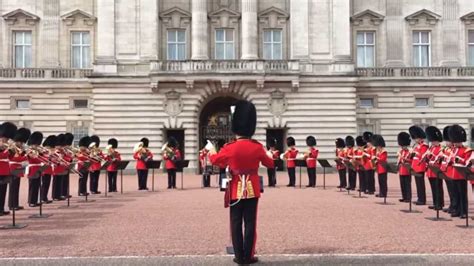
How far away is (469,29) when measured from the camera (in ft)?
116

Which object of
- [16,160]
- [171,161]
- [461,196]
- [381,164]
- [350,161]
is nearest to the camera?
[461,196]

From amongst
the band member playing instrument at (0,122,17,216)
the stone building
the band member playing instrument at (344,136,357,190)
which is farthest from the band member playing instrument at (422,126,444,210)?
the stone building

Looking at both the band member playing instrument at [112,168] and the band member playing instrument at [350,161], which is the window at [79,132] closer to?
the band member playing instrument at [112,168]

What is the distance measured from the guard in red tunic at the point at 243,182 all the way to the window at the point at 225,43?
2558cm

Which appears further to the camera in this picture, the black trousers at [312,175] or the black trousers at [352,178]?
the black trousers at [312,175]

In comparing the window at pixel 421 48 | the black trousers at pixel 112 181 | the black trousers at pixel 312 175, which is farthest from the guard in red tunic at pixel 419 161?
the window at pixel 421 48

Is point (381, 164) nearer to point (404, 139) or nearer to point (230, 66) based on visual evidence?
point (404, 139)

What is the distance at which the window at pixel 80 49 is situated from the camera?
3425 cm

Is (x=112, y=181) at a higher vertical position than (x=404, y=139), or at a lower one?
lower

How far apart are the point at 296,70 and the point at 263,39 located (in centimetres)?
313

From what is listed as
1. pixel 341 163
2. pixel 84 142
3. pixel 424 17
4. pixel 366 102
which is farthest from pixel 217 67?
pixel 84 142

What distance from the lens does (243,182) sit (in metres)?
8.09

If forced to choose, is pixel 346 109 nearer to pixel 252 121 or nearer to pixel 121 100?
pixel 121 100

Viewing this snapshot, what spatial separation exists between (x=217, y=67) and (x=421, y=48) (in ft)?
40.4
